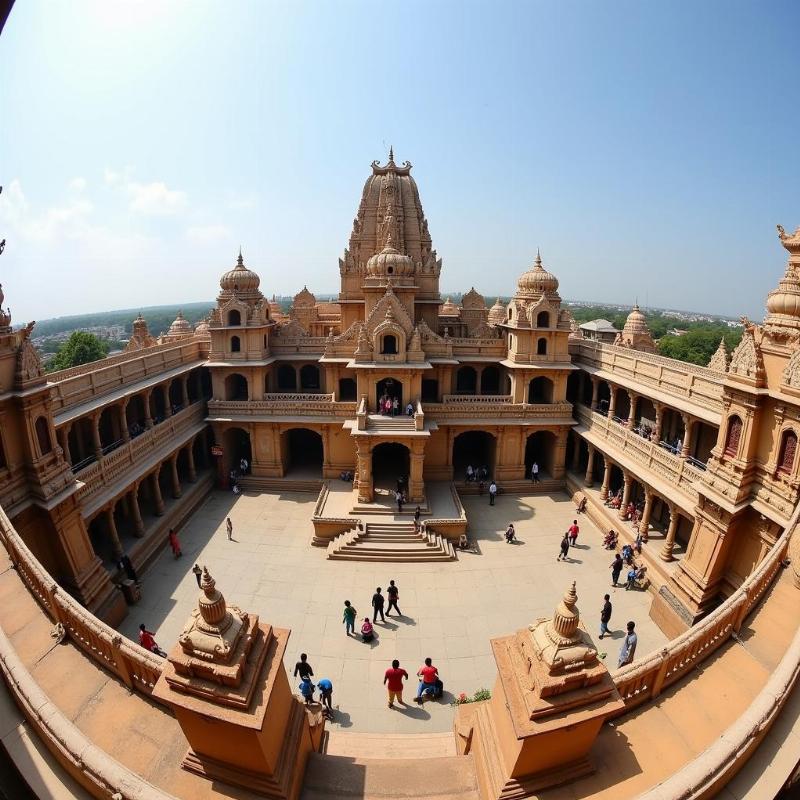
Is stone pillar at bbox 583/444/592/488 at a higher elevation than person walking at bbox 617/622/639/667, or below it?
higher

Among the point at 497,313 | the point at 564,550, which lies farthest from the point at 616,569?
the point at 497,313

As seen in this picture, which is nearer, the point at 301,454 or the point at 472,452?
the point at 301,454

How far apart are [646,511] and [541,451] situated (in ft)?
28.8

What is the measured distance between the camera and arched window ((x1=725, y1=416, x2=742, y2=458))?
44.2ft

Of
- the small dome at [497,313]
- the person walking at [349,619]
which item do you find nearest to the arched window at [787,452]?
the person walking at [349,619]

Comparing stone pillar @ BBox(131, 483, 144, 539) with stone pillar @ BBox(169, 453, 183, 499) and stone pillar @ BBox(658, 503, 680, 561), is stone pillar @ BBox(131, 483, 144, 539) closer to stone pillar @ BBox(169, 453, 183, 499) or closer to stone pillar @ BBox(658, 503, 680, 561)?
stone pillar @ BBox(169, 453, 183, 499)

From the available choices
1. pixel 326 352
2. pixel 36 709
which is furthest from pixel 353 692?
pixel 326 352

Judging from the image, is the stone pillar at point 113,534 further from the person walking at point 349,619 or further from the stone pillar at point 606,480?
the stone pillar at point 606,480

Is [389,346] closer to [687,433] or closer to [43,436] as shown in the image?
[687,433]

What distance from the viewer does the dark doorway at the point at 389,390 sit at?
967 inches

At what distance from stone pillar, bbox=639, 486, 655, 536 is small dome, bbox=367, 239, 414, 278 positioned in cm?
1639

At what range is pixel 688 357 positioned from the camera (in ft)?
211

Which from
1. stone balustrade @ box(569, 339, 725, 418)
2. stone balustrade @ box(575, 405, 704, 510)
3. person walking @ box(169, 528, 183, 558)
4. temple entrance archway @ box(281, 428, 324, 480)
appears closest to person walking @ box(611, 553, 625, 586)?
stone balustrade @ box(575, 405, 704, 510)

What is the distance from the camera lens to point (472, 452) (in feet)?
96.4
